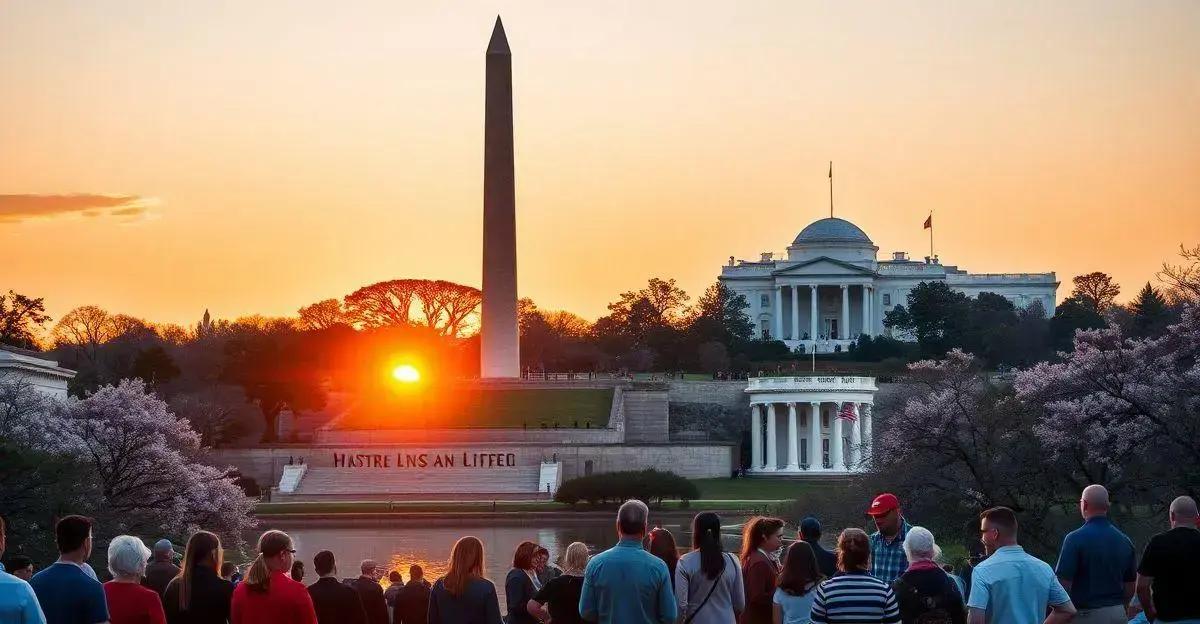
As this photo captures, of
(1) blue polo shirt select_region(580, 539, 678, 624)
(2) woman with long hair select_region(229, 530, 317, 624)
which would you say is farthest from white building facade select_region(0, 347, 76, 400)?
(1) blue polo shirt select_region(580, 539, 678, 624)

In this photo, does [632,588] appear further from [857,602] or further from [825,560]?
[825,560]

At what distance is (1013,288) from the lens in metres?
140

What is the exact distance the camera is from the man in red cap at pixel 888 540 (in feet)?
45.5

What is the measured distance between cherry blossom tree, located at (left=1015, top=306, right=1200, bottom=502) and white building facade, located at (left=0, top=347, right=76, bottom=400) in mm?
33657

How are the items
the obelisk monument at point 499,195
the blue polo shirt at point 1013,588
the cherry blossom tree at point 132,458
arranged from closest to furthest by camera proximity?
the blue polo shirt at point 1013,588 → the cherry blossom tree at point 132,458 → the obelisk monument at point 499,195

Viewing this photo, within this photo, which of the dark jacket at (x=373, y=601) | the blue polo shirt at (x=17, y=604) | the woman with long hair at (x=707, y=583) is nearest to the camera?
the blue polo shirt at (x=17, y=604)

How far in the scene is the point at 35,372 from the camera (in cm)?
6662

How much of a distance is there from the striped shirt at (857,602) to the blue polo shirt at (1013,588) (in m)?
1.29

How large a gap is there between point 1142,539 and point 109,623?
23331mm

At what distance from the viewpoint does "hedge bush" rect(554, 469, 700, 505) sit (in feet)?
200

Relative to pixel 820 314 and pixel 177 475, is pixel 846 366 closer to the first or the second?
pixel 820 314

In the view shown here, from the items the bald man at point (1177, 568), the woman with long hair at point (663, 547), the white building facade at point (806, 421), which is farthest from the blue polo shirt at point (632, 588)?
the white building facade at point (806, 421)

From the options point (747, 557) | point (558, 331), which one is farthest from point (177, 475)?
point (558, 331)

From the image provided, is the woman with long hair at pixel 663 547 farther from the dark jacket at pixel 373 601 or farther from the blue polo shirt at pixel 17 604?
the blue polo shirt at pixel 17 604
